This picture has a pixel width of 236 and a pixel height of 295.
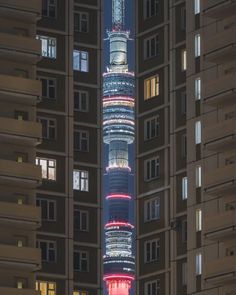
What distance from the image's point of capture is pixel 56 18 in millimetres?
138875

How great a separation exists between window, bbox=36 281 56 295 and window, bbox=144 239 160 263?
7.79 meters

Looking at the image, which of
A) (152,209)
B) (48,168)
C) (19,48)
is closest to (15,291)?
(48,168)

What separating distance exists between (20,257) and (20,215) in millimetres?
3071

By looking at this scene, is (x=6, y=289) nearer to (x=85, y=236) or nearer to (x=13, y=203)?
(x=13, y=203)

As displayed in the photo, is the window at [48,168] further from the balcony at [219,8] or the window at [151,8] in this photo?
the balcony at [219,8]

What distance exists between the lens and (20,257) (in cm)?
12106

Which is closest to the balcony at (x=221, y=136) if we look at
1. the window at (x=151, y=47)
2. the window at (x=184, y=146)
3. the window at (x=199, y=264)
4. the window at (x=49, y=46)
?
the window at (x=199, y=264)

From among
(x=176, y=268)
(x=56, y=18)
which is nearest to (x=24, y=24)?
(x=56, y=18)

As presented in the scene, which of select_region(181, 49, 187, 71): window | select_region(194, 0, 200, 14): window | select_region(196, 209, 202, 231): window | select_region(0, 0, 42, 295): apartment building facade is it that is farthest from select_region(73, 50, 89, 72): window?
select_region(196, 209, 202, 231): window

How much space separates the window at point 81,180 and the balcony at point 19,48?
11.8 meters

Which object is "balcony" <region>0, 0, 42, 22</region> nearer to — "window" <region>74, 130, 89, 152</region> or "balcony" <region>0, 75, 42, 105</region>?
"balcony" <region>0, 75, 42, 105</region>

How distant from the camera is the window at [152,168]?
135 m

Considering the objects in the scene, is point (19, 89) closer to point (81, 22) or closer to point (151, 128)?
point (151, 128)

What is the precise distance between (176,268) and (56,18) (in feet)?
74.1
